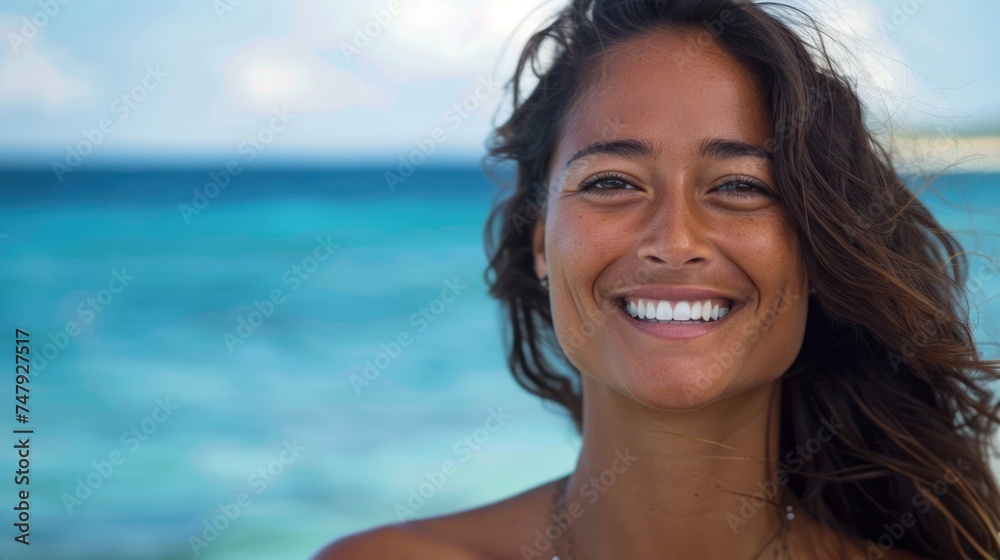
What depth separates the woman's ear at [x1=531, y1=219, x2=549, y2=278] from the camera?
2.66 m

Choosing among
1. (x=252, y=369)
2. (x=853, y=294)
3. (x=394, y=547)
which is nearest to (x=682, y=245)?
(x=853, y=294)

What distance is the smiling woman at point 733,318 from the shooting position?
2.12m

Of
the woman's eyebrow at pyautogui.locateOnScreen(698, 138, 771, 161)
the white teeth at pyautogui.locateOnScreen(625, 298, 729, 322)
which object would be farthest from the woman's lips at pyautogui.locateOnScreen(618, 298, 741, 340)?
the woman's eyebrow at pyautogui.locateOnScreen(698, 138, 771, 161)

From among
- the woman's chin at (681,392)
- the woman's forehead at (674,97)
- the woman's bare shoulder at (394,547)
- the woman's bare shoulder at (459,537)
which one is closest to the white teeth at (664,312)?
the woman's chin at (681,392)

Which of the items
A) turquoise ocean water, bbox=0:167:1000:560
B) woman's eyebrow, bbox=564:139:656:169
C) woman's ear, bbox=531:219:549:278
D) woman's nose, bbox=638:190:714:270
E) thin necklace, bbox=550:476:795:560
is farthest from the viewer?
turquoise ocean water, bbox=0:167:1000:560

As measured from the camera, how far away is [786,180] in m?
2.13

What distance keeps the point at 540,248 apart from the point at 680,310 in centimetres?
67

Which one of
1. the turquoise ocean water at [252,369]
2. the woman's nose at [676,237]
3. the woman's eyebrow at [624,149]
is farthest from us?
the turquoise ocean water at [252,369]

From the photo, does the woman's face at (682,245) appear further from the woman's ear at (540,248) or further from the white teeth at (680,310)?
the woman's ear at (540,248)

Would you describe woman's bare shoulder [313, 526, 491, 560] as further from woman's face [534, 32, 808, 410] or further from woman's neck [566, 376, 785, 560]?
woman's face [534, 32, 808, 410]

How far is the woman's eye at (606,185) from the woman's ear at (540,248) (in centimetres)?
40

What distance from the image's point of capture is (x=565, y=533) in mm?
2428

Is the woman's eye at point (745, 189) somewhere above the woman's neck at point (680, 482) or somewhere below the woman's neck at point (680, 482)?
above

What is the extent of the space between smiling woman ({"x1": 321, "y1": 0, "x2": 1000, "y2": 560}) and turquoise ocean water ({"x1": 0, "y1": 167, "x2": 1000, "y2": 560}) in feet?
1.22
